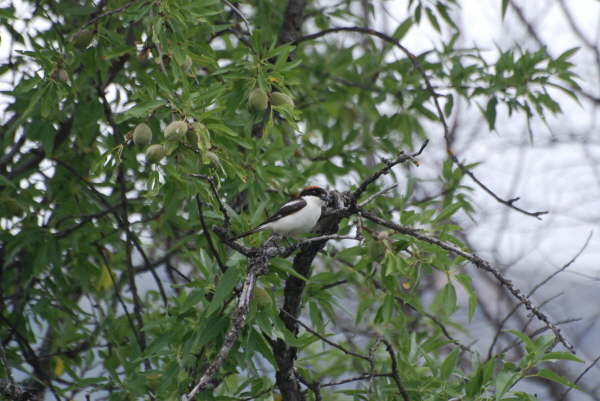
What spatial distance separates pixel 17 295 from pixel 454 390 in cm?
298

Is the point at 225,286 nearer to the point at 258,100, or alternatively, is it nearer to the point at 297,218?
the point at 297,218

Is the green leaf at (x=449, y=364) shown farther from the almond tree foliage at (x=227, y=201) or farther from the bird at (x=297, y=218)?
the bird at (x=297, y=218)

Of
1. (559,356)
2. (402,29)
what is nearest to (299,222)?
(559,356)

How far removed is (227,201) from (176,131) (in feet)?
4.92

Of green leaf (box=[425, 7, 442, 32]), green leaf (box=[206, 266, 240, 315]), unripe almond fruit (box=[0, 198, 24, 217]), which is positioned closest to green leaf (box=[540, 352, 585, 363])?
green leaf (box=[206, 266, 240, 315])

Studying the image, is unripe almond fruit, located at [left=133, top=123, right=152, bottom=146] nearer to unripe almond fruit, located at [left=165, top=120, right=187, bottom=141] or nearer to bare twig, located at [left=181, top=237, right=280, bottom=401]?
unripe almond fruit, located at [left=165, top=120, right=187, bottom=141]

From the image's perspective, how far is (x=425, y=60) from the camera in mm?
5070

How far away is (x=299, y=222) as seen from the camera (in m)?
3.69

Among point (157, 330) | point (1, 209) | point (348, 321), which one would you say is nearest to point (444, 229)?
point (157, 330)

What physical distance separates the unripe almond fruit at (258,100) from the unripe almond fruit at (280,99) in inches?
2.1

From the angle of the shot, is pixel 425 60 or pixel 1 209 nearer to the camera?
pixel 1 209

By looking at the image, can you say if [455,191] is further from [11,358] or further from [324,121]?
[11,358]

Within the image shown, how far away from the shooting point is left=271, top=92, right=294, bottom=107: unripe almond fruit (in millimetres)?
3332

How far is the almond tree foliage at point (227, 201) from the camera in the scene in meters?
3.21
